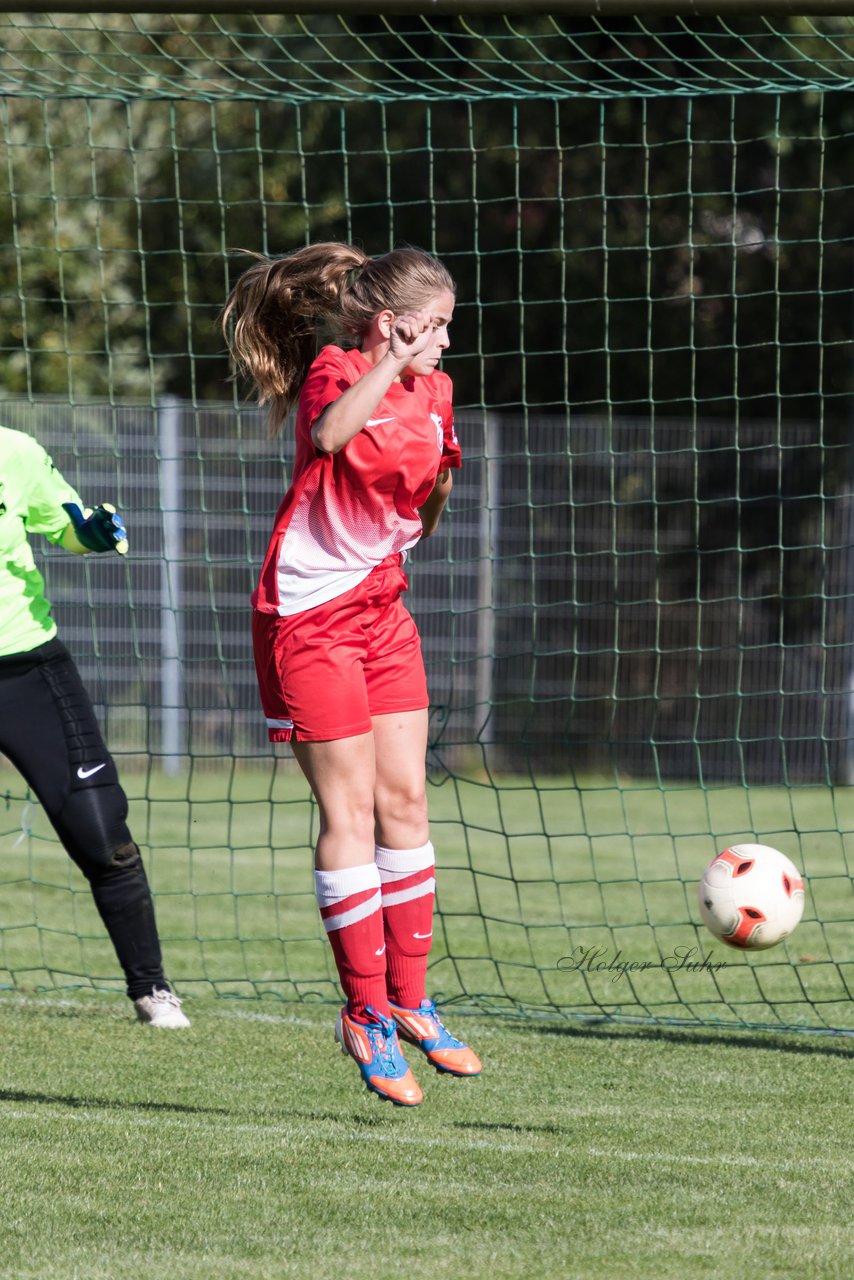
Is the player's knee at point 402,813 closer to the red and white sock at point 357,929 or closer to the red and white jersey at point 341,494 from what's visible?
the red and white sock at point 357,929

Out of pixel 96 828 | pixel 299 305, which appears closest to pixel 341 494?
pixel 299 305

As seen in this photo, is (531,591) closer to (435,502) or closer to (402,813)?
(435,502)

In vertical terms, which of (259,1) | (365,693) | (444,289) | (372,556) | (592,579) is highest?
(259,1)

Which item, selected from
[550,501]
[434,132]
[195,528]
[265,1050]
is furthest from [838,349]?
[265,1050]

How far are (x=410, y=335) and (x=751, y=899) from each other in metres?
1.84

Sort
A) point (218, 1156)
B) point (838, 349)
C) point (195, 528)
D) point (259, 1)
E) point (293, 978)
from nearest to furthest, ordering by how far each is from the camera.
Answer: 1. point (218, 1156)
2. point (259, 1)
3. point (293, 978)
4. point (195, 528)
5. point (838, 349)

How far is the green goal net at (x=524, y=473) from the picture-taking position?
10.2 metres

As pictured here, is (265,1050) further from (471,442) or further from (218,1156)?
(471,442)

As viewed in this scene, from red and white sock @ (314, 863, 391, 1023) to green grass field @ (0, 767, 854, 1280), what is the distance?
39cm

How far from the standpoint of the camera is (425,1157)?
3.98 m

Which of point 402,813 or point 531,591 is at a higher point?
point 402,813

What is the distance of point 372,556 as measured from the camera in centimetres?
406

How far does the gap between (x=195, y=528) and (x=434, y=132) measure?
5.68 m

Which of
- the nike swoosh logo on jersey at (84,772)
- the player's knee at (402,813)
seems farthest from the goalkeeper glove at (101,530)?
the player's knee at (402,813)
